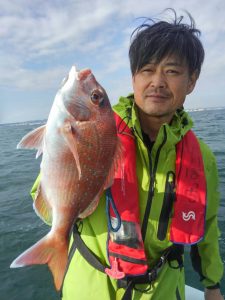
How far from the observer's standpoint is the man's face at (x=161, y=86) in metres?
2.45

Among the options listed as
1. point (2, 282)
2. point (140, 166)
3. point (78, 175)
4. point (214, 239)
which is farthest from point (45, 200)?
point (2, 282)

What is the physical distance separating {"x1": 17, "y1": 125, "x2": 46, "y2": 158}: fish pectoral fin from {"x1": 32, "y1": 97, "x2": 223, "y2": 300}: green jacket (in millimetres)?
707

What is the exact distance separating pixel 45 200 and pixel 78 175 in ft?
0.97

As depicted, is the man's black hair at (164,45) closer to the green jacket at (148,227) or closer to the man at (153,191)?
the man at (153,191)

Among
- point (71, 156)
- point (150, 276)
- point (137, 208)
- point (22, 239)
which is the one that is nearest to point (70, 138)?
point (71, 156)

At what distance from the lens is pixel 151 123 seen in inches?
107

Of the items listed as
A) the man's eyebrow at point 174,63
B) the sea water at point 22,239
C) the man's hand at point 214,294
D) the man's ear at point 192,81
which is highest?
the man's eyebrow at point 174,63

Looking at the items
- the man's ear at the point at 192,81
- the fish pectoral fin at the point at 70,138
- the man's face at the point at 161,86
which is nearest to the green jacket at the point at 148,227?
the man's face at the point at 161,86

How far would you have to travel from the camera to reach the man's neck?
265 centimetres

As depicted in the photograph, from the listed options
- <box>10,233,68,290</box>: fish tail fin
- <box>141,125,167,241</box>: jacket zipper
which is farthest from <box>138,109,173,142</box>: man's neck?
<box>10,233,68,290</box>: fish tail fin

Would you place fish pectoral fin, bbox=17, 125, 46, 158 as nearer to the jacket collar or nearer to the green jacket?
the green jacket

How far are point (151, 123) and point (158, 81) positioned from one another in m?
0.42

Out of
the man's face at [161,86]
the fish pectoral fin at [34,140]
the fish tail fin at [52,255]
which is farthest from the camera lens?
the man's face at [161,86]

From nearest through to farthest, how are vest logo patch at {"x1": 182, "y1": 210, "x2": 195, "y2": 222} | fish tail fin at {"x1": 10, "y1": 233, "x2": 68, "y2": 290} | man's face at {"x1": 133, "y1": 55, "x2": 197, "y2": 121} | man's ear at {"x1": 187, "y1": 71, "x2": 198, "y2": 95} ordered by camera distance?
fish tail fin at {"x1": 10, "y1": 233, "x2": 68, "y2": 290} < man's face at {"x1": 133, "y1": 55, "x2": 197, "y2": 121} < vest logo patch at {"x1": 182, "y1": 210, "x2": 195, "y2": 222} < man's ear at {"x1": 187, "y1": 71, "x2": 198, "y2": 95}
